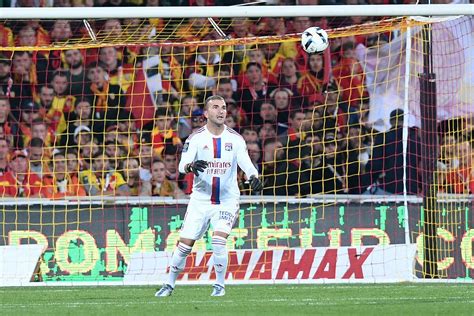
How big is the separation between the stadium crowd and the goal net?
0.02 meters

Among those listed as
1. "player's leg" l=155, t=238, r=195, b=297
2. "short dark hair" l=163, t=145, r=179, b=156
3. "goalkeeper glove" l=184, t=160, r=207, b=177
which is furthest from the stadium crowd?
"goalkeeper glove" l=184, t=160, r=207, b=177

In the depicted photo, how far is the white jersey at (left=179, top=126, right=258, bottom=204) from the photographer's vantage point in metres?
12.3

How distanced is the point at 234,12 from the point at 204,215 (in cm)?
227

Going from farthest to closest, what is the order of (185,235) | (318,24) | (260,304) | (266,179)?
(318,24) < (266,179) < (185,235) < (260,304)

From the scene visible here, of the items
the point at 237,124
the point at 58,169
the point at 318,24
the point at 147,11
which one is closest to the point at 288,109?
the point at 237,124

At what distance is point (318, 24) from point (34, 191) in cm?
515

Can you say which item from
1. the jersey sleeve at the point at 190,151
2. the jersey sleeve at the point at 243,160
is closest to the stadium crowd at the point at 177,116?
the jersey sleeve at the point at 243,160

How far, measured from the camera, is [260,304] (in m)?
11.0

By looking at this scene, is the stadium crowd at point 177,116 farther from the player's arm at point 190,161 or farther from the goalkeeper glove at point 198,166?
the goalkeeper glove at point 198,166

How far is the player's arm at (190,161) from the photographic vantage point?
11570mm

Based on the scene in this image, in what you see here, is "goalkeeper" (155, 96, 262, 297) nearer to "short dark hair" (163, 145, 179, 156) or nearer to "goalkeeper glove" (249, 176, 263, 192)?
"goalkeeper glove" (249, 176, 263, 192)

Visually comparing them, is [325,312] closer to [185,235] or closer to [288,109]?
[185,235]

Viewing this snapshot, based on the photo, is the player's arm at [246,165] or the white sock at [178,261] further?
the white sock at [178,261]

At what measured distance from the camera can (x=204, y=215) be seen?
12414 millimetres
